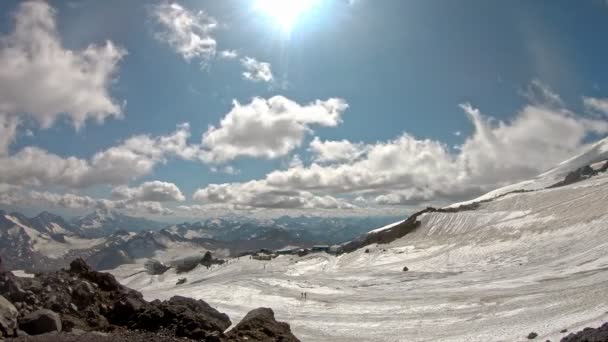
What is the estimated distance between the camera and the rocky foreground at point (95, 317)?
18766 mm

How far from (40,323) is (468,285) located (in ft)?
195

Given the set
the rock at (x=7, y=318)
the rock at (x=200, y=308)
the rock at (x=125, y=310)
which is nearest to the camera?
the rock at (x=7, y=318)

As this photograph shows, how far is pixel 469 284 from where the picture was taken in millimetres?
64938

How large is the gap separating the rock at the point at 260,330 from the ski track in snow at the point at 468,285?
661 inches

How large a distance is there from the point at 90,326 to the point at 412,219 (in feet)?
500

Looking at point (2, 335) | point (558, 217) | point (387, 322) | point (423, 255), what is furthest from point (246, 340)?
point (558, 217)

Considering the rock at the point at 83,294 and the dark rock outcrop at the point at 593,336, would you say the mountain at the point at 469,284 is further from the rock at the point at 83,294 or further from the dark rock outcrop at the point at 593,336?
the rock at the point at 83,294

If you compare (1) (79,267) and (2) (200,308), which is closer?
(2) (200,308)

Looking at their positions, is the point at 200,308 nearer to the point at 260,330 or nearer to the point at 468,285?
the point at 260,330

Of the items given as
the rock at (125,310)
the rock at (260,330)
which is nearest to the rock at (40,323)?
the rock at (125,310)

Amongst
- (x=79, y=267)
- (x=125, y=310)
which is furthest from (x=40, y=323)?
(x=79, y=267)

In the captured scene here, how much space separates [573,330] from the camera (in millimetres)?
29562

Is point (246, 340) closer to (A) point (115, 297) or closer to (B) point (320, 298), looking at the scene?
(A) point (115, 297)

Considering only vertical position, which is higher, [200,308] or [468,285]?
[200,308]
